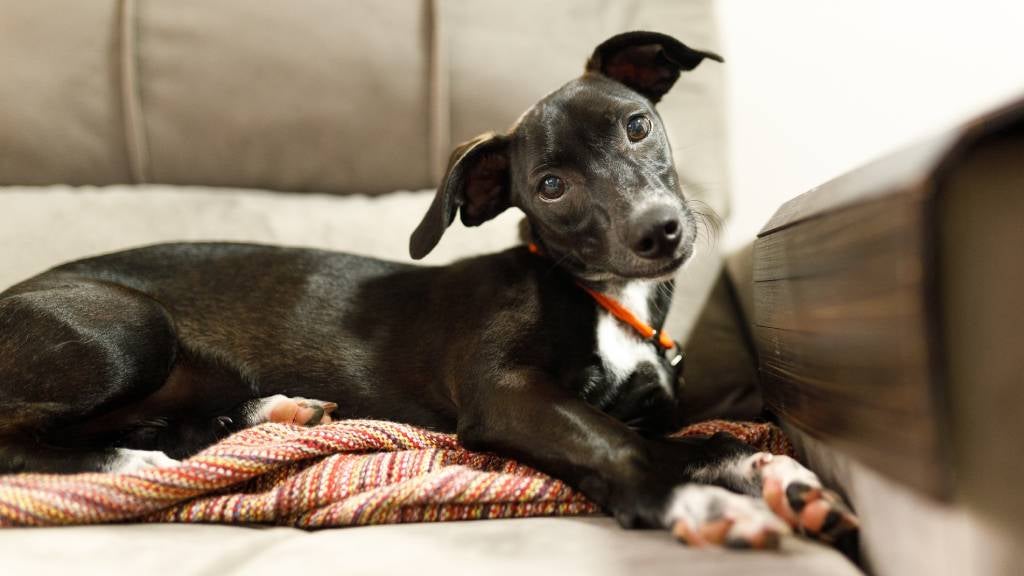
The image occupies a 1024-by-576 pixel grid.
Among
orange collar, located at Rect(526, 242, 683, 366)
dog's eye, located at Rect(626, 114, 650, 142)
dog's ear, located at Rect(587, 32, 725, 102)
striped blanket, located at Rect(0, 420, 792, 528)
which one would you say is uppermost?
dog's ear, located at Rect(587, 32, 725, 102)

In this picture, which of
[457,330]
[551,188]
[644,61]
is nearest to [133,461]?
[457,330]

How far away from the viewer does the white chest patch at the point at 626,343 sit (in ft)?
5.79

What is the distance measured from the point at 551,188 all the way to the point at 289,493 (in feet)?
2.91

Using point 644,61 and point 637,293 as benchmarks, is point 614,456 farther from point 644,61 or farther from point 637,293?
point 644,61

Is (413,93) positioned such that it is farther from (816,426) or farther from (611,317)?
(816,426)

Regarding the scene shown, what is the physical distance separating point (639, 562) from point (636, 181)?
877 millimetres

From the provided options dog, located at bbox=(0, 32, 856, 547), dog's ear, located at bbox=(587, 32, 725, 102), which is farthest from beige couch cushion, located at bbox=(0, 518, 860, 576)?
dog's ear, located at bbox=(587, 32, 725, 102)

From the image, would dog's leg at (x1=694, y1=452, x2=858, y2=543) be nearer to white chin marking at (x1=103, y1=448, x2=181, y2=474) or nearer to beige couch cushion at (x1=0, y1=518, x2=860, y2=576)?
beige couch cushion at (x1=0, y1=518, x2=860, y2=576)

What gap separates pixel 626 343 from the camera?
180cm

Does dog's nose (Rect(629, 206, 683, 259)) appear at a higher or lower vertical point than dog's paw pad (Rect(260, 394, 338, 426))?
higher

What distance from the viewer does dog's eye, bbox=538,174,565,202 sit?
175 cm

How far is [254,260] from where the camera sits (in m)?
2.08

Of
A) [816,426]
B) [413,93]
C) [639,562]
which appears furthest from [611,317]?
[413,93]

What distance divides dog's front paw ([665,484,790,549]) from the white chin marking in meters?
1.07
